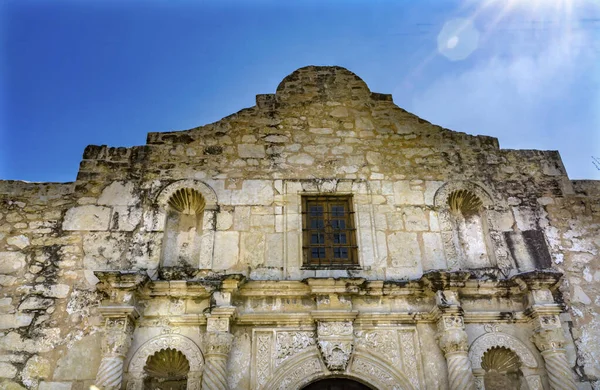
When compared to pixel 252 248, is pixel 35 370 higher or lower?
lower

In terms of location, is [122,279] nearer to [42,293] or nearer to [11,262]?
[42,293]

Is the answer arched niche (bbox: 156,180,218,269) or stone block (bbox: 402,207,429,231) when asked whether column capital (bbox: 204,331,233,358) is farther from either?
stone block (bbox: 402,207,429,231)

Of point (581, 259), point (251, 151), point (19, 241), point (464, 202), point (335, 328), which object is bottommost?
point (335, 328)

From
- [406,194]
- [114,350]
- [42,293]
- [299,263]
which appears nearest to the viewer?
[114,350]

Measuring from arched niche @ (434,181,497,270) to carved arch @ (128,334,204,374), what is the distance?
3456mm

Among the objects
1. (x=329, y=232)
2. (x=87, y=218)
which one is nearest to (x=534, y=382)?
(x=329, y=232)

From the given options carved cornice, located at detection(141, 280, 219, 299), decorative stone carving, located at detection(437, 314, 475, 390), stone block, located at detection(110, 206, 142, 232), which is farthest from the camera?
stone block, located at detection(110, 206, 142, 232)

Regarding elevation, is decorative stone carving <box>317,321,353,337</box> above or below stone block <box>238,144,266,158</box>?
below

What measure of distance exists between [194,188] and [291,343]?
260cm

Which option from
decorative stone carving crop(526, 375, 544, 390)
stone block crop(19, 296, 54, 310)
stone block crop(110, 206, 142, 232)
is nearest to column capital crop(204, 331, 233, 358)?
stone block crop(110, 206, 142, 232)

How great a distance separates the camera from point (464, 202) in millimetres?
7312

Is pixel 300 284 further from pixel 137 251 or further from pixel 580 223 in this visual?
pixel 580 223

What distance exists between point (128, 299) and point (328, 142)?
3.65 m

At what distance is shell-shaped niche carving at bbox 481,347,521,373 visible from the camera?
6.04 m
